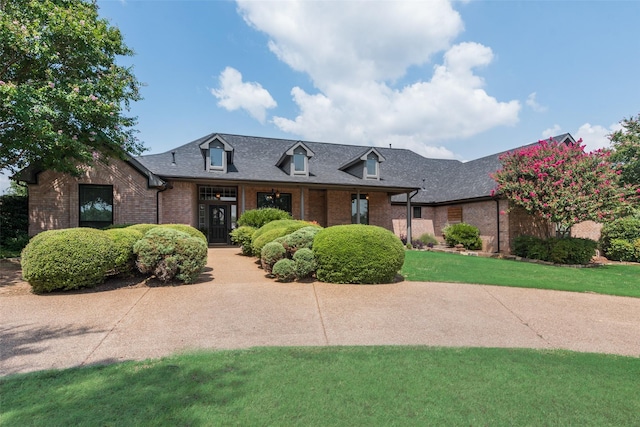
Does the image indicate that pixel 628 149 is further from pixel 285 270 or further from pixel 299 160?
pixel 285 270

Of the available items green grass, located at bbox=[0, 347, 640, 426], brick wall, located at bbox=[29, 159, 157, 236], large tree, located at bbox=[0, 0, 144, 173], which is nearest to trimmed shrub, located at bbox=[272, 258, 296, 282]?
green grass, located at bbox=[0, 347, 640, 426]

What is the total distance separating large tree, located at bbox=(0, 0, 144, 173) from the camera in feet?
26.3

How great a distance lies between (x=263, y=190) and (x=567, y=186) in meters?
14.5

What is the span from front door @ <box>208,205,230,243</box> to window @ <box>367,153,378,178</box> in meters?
8.82

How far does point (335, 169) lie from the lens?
20688mm

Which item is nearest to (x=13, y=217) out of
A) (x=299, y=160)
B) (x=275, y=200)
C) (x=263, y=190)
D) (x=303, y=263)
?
(x=263, y=190)

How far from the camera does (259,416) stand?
2.47 meters

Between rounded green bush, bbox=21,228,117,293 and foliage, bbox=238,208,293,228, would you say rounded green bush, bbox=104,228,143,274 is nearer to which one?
rounded green bush, bbox=21,228,117,293

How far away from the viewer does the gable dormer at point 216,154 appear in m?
16.4

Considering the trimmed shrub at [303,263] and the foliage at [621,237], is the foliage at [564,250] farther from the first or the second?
the trimmed shrub at [303,263]

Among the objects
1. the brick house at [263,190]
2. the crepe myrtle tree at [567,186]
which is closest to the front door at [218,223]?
the brick house at [263,190]

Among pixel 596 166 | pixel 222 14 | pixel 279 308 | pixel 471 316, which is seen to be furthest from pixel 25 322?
pixel 596 166

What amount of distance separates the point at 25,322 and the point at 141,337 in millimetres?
2299

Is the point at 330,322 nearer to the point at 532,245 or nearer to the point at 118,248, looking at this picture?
the point at 118,248
